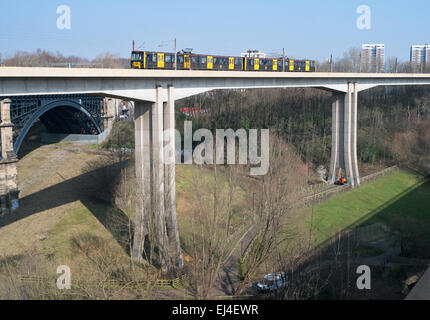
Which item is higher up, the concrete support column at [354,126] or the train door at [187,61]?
the train door at [187,61]

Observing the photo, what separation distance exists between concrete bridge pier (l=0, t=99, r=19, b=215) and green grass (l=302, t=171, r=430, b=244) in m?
17.8

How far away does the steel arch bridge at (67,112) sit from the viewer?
103ft

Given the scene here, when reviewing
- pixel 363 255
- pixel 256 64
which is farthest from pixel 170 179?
pixel 256 64

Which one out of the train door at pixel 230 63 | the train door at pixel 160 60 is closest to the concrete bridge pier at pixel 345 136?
the train door at pixel 230 63

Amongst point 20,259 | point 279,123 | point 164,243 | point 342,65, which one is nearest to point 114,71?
point 164,243

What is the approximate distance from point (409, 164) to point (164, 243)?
3334cm

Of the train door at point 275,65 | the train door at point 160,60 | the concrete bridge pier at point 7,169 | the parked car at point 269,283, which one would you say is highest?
the train door at point 275,65

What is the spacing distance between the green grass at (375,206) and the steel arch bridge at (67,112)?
19968 mm

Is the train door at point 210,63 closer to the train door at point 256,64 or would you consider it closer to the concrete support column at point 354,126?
the train door at point 256,64

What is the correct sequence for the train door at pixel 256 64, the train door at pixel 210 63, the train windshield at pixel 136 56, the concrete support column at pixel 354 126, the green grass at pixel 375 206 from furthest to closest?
the concrete support column at pixel 354 126 < the train door at pixel 256 64 < the train door at pixel 210 63 < the green grass at pixel 375 206 < the train windshield at pixel 136 56

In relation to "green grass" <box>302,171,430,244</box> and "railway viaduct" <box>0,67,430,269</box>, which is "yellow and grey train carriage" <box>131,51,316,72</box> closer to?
"railway viaduct" <box>0,67,430,269</box>

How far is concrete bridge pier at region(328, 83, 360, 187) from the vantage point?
37375 mm

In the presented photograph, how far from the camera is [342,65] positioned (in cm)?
7106
